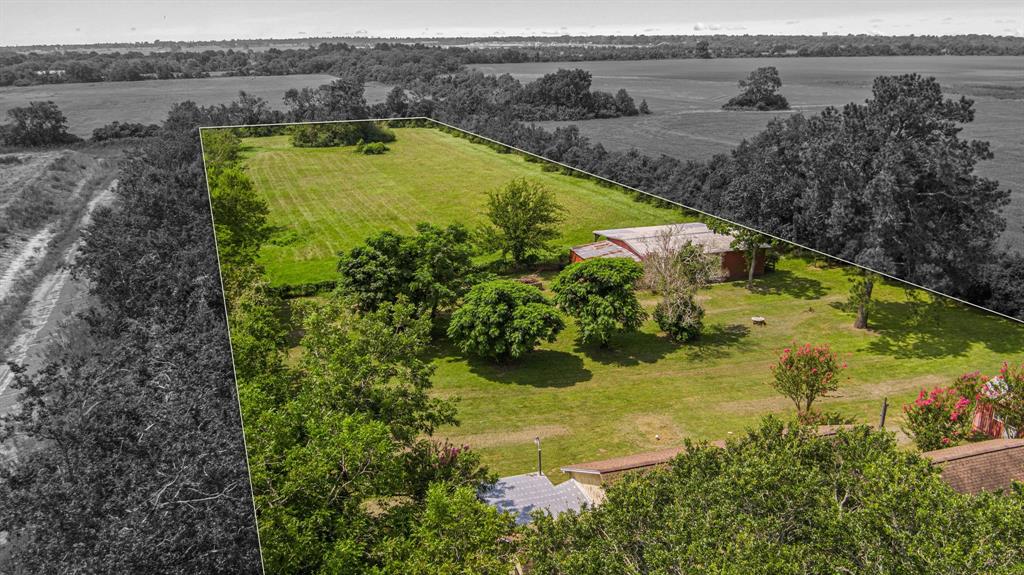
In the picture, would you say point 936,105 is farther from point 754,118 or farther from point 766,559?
point 754,118

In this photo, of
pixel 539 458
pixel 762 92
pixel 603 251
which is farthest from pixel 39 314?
pixel 762 92

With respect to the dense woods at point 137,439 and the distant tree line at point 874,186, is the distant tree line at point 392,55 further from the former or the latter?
the dense woods at point 137,439

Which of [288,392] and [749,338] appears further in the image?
[288,392]

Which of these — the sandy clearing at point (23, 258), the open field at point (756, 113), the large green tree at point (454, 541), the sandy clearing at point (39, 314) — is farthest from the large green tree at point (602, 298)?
Result: the sandy clearing at point (23, 258)

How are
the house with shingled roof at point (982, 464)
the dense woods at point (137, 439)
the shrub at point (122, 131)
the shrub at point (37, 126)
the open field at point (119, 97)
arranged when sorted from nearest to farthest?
the house with shingled roof at point (982, 464), the dense woods at point (137, 439), the open field at point (119, 97), the shrub at point (37, 126), the shrub at point (122, 131)

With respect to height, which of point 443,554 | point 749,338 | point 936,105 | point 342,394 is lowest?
point 443,554

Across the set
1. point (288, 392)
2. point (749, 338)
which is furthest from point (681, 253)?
point (288, 392)

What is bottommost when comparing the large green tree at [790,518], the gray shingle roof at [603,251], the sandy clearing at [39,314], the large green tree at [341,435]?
the sandy clearing at [39,314]

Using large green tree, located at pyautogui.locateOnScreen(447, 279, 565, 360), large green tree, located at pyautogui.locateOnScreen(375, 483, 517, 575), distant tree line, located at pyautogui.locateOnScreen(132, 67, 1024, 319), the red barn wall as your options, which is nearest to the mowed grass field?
large green tree, located at pyautogui.locateOnScreen(447, 279, 565, 360)
